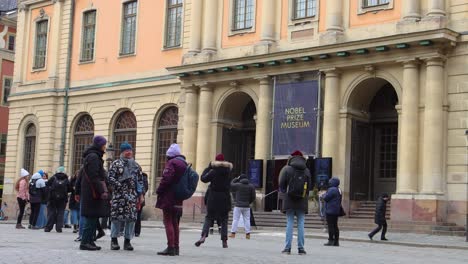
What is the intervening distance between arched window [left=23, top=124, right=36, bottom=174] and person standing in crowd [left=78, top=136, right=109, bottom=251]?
2904cm

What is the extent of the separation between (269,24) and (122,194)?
60.2 feet

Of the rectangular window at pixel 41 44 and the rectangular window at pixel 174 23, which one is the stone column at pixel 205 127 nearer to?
→ the rectangular window at pixel 174 23

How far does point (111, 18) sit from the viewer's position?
38062 mm

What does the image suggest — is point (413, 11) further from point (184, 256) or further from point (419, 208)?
point (184, 256)

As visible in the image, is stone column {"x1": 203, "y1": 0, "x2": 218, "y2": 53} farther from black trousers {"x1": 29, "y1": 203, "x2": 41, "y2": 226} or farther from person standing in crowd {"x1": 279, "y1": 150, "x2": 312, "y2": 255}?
person standing in crowd {"x1": 279, "y1": 150, "x2": 312, "y2": 255}

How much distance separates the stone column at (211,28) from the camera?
1284 inches

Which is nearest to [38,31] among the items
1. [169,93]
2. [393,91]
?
[169,93]

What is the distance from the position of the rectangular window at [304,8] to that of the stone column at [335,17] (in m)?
1.09

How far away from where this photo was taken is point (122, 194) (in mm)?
13273

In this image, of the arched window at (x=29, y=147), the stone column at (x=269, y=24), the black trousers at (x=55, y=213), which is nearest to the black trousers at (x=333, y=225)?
the black trousers at (x=55, y=213)

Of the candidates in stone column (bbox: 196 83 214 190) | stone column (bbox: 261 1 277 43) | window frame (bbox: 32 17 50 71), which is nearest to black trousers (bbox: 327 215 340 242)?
stone column (bbox: 261 1 277 43)

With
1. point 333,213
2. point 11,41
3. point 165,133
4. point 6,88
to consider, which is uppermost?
point 11,41

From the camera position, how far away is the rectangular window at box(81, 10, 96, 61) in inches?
1545

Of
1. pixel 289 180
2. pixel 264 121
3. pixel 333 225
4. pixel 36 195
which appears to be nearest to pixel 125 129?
pixel 264 121
